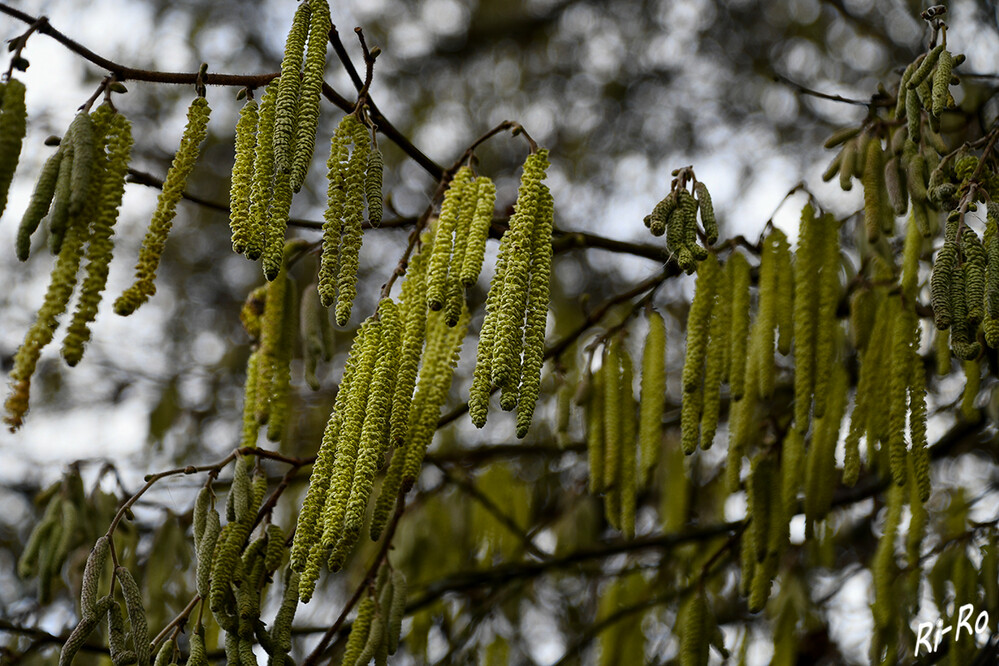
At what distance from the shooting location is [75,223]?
1.49 metres

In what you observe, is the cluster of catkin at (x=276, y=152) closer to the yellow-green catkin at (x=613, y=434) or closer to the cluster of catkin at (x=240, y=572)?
the cluster of catkin at (x=240, y=572)

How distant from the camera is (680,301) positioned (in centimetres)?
499

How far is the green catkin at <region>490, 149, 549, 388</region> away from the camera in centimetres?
143

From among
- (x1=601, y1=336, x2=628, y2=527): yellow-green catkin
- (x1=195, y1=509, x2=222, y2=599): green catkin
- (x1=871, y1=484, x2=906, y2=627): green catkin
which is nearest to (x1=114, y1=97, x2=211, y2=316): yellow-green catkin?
(x1=195, y1=509, x2=222, y2=599): green catkin

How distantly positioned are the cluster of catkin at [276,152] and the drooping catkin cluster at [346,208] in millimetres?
70

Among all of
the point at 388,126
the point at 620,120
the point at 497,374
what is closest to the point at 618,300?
the point at 388,126

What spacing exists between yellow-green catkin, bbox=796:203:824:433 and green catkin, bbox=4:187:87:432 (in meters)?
1.36

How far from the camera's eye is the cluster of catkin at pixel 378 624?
193 cm

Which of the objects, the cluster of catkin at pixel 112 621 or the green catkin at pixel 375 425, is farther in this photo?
the cluster of catkin at pixel 112 621

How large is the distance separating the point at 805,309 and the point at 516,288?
2.89 ft

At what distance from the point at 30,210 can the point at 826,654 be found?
9.98ft

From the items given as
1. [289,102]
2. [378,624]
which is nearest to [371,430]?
[289,102]

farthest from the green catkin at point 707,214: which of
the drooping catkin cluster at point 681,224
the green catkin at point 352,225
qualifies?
the green catkin at point 352,225

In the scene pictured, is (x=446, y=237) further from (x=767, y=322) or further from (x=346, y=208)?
(x=767, y=322)
